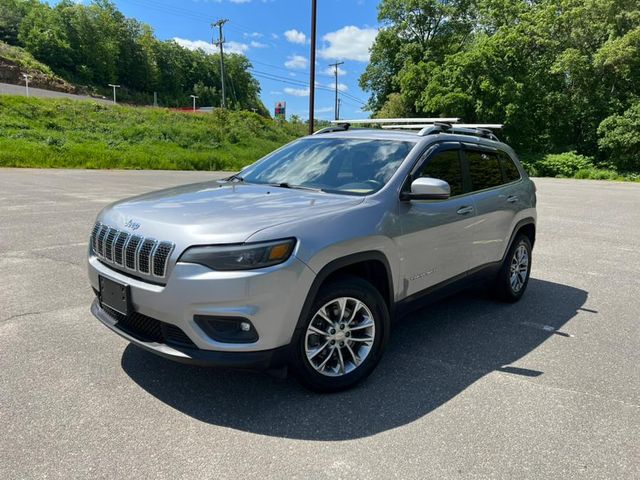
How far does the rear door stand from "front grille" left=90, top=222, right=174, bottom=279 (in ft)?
9.11

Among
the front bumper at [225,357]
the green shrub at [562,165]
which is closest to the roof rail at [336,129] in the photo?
the front bumper at [225,357]

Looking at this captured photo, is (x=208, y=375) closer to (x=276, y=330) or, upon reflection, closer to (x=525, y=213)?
(x=276, y=330)

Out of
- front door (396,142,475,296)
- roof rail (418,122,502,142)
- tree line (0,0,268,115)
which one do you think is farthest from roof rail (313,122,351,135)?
tree line (0,0,268,115)

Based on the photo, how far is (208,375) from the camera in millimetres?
3393

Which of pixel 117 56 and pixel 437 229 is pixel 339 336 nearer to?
pixel 437 229

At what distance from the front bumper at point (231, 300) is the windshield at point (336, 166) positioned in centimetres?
113

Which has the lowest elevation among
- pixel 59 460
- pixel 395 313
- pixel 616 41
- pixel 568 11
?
pixel 59 460

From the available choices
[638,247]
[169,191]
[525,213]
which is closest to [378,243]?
[169,191]

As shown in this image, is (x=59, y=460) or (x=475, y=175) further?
(x=475, y=175)

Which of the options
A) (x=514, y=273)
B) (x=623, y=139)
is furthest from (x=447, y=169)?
(x=623, y=139)

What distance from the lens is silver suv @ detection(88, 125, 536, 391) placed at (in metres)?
2.71

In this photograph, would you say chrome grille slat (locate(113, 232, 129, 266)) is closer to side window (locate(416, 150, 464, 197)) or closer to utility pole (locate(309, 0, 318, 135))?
side window (locate(416, 150, 464, 197))

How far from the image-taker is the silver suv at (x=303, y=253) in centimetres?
271

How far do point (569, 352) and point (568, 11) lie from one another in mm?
41933
